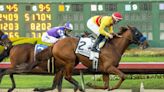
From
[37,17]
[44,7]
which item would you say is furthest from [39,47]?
[44,7]

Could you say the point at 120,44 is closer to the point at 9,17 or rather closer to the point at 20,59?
the point at 20,59

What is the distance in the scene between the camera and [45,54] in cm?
897

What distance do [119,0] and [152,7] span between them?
1.17 metres

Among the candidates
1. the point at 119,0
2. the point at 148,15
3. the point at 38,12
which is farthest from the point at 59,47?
the point at 119,0

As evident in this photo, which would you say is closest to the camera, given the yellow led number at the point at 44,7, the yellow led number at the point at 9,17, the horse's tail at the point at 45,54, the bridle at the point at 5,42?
the horse's tail at the point at 45,54

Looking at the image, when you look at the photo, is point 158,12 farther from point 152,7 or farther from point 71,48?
point 71,48

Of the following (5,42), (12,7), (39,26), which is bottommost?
(39,26)

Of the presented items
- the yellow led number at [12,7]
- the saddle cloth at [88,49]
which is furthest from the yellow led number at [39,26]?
the saddle cloth at [88,49]

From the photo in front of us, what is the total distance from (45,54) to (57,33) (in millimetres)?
749

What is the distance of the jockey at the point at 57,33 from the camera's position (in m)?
9.50

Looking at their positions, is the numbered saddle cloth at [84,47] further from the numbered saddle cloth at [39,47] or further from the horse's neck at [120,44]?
the numbered saddle cloth at [39,47]

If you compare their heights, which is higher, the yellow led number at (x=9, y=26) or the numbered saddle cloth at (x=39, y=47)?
the numbered saddle cloth at (x=39, y=47)

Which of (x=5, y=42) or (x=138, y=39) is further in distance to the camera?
(x=5, y=42)

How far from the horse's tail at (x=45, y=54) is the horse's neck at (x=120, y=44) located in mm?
1060
